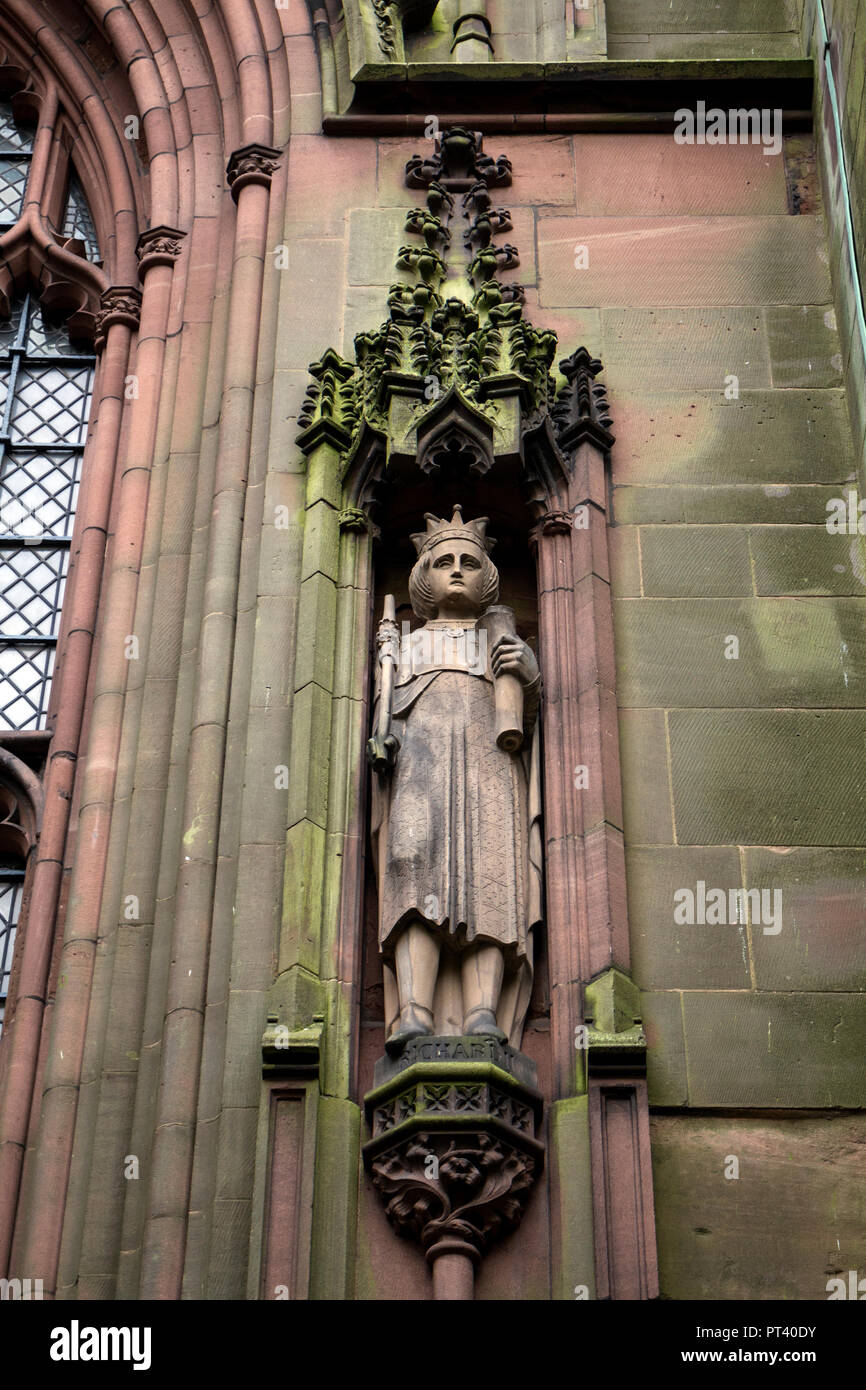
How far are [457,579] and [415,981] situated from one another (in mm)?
2115

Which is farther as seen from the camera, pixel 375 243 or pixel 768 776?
pixel 375 243

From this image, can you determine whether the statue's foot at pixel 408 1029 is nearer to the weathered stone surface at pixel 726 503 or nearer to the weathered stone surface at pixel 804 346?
the weathered stone surface at pixel 726 503

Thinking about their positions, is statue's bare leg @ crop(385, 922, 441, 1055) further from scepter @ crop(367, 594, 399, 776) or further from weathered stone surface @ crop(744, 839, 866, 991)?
weathered stone surface @ crop(744, 839, 866, 991)

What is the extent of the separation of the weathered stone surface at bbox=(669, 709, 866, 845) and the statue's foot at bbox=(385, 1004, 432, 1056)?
5.23 ft

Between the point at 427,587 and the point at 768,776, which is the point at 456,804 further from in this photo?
the point at 768,776

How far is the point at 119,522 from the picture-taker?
11953mm

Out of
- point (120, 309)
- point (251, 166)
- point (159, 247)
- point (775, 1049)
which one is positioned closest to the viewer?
point (775, 1049)

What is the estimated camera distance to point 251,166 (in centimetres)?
1292

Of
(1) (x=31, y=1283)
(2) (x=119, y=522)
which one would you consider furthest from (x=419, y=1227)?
(2) (x=119, y=522)

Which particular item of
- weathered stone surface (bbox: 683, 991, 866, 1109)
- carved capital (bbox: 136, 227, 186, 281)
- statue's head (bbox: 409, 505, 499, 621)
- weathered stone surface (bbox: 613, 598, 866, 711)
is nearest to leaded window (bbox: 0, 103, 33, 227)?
carved capital (bbox: 136, 227, 186, 281)

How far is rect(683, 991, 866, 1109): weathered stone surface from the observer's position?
9.30 metres

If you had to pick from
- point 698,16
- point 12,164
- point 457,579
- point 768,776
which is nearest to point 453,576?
point 457,579

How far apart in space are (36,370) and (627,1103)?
6.79m

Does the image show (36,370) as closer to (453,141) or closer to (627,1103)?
(453,141)
